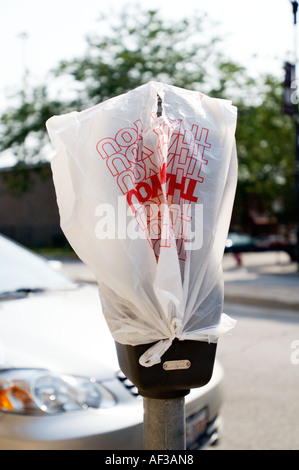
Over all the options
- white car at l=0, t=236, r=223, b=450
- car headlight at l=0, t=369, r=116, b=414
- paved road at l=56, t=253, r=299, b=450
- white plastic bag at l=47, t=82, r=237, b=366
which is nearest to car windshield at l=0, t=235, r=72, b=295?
white car at l=0, t=236, r=223, b=450

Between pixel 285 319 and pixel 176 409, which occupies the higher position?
pixel 176 409

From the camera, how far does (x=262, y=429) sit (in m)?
3.80

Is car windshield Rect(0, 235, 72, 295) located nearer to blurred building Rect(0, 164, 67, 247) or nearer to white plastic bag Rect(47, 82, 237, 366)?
white plastic bag Rect(47, 82, 237, 366)

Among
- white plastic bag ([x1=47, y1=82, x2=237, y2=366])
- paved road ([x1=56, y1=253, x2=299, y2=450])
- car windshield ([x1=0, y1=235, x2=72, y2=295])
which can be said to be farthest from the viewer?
paved road ([x1=56, y1=253, x2=299, y2=450])

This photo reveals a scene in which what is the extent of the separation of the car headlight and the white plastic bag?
2.82ft

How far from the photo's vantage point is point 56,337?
272 centimetres

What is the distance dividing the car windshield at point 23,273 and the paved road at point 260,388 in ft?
5.23

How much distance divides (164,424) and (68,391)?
0.88 m

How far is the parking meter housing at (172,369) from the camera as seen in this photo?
1.63m

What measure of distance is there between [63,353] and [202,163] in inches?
51.2

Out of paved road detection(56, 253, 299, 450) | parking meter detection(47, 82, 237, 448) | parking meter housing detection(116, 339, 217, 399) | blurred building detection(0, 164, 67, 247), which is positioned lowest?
blurred building detection(0, 164, 67, 247)

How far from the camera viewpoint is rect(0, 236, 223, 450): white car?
228cm
